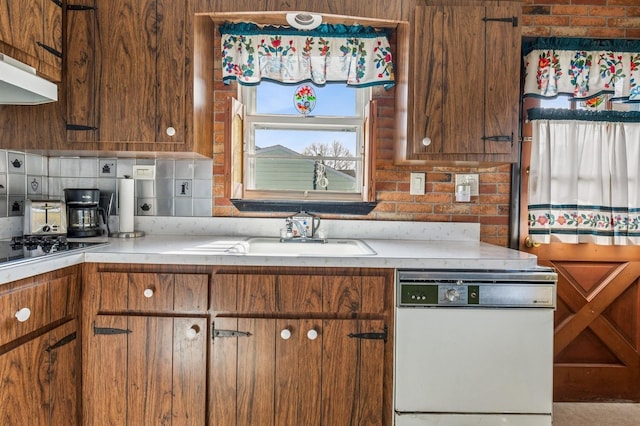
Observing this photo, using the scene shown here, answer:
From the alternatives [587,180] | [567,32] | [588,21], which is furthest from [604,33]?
[587,180]

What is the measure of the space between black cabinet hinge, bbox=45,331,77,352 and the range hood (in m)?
0.91

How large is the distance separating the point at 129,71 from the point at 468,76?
1539mm

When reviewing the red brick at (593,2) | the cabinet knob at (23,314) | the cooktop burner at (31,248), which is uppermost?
the red brick at (593,2)

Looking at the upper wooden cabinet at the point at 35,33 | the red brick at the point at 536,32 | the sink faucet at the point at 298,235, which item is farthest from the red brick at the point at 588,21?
the upper wooden cabinet at the point at 35,33

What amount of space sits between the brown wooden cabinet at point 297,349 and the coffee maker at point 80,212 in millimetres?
925

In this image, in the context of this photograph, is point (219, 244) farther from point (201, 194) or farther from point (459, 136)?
point (459, 136)

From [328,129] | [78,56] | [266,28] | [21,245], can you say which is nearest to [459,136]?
[328,129]

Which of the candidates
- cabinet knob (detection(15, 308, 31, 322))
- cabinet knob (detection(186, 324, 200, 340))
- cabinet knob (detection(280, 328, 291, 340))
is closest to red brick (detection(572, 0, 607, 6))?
cabinet knob (detection(280, 328, 291, 340))

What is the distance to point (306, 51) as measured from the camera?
2018 millimetres

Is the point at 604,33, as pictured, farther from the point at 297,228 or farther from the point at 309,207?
the point at 297,228

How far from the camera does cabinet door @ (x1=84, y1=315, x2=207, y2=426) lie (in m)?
1.44

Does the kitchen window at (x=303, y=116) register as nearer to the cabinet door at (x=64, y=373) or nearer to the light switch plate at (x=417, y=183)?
the light switch plate at (x=417, y=183)

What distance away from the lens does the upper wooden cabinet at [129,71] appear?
167 centimetres

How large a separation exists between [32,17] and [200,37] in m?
0.65
